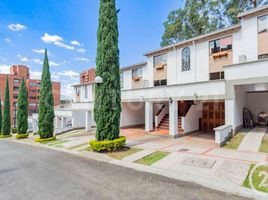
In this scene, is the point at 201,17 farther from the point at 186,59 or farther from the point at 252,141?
the point at 252,141

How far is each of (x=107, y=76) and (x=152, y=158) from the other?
506cm

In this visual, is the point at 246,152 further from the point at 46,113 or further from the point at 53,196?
the point at 46,113

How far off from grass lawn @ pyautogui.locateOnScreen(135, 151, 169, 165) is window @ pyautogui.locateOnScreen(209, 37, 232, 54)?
403 inches

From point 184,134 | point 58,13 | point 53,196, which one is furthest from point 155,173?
point 58,13

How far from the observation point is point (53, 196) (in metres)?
4.79

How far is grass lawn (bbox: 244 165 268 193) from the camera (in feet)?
15.9

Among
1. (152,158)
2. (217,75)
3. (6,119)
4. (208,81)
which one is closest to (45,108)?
(152,158)

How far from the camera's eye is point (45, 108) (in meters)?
15.5

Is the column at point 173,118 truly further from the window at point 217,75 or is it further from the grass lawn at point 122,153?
the window at point 217,75

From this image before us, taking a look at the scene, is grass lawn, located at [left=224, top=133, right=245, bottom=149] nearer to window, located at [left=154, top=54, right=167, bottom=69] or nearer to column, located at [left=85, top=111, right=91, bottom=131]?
window, located at [left=154, top=54, right=167, bottom=69]

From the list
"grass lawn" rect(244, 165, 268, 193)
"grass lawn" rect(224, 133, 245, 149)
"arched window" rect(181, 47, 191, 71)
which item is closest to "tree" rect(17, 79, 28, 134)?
"arched window" rect(181, 47, 191, 71)

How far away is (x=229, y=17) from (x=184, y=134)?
16.9 m

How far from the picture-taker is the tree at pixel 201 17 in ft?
66.0

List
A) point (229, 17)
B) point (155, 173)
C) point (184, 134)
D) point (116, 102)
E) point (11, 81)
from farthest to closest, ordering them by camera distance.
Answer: point (11, 81) < point (229, 17) < point (184, 134) < point (116, 102) < point (155, 173)
